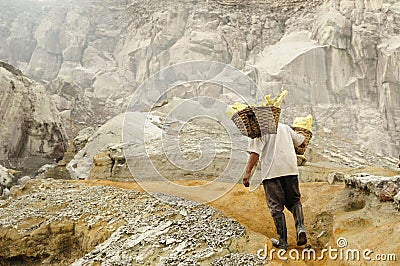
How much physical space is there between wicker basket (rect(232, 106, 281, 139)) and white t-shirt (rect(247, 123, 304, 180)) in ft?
0.28

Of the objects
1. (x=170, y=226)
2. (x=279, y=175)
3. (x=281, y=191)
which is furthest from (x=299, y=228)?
(x=170, y=226)

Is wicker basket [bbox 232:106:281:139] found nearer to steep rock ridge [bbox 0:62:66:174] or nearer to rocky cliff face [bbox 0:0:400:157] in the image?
steep rock ridge [bbox 0:62:66:174]

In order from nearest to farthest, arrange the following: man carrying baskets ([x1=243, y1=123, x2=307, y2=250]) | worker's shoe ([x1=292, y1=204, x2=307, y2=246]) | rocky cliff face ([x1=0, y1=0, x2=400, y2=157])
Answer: worker's shoe ([x1=292, y1=204, x2=307, y2=246]) → man carrying baskets ([x1=243, y1=123, x2=307, y2=250]) → rocky cliff face ([x1=0, y1=0, x2=400, y2=157])

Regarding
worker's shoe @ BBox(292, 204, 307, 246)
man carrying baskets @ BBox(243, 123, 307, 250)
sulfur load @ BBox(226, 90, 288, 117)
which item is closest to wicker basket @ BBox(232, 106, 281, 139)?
man carrying baskets @ BBox(243, 123, 307, 250)

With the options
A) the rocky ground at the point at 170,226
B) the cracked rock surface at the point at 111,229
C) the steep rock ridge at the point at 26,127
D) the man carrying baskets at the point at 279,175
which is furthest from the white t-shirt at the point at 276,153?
the steep rock ridge at the point at 26,127

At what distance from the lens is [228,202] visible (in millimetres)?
6988

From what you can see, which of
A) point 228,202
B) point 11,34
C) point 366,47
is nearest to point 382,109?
point 366,47

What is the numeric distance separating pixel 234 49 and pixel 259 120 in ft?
88.6

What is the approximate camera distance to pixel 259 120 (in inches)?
185

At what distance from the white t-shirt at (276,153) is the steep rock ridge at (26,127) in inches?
696

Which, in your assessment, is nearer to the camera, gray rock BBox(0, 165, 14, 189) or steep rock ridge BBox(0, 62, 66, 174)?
gray rock BBox(0, 165, 14, 189)

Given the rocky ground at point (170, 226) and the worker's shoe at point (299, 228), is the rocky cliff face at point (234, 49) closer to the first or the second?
the rocky ground at point (170, 226)

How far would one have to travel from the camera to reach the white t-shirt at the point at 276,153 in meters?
4.67

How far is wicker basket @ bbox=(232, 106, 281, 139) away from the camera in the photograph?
185 inches
